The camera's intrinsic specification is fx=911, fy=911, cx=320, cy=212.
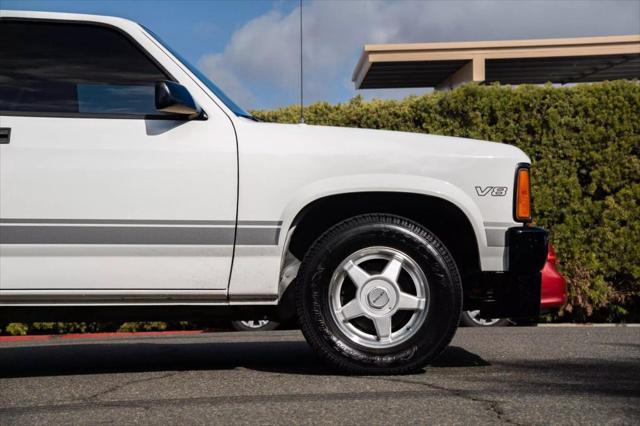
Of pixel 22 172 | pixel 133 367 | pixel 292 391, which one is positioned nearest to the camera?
pixel 292 391

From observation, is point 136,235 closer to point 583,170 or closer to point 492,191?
point 492,191

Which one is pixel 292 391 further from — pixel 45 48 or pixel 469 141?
pixel 45 48

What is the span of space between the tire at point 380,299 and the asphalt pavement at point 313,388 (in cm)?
14

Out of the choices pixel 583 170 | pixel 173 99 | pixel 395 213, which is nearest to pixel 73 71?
pixel 173 99

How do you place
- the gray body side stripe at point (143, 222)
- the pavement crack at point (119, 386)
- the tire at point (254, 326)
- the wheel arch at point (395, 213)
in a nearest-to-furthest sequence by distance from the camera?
the pavement crack at point (119, 386), the gray body side stripe at point (143, 222), the wheel arch at point (395, 213), the tire at point (254, 326)

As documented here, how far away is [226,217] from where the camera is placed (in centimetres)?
481

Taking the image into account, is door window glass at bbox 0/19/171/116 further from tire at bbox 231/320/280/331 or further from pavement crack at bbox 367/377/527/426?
tire at bbox 231/320/280/331

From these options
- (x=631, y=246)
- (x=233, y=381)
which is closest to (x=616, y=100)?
(x=631, y=246)

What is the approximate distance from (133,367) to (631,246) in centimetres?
617

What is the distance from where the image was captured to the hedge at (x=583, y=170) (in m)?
9.82

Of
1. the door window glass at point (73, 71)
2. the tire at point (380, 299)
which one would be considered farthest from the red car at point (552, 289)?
the door window glass at point (73, 71)

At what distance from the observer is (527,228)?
4.97 m

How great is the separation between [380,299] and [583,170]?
5872mm

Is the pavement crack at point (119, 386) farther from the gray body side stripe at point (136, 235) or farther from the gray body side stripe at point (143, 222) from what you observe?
the gray body side stripe at point (143, 222)
